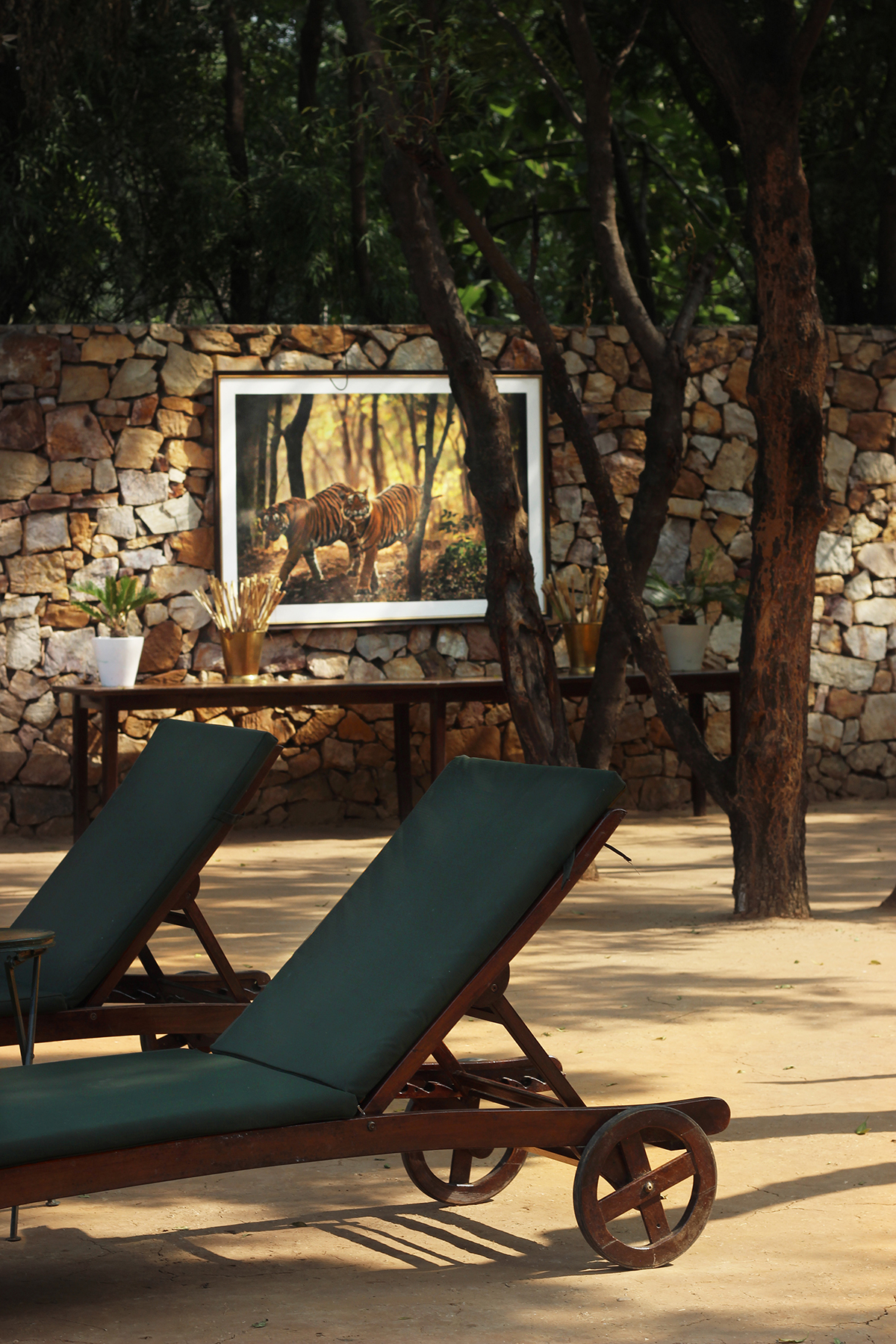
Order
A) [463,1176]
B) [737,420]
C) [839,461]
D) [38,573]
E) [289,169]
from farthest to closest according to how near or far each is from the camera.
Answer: [289,169], [839,461], [737,420], [38,573], [463,1176]

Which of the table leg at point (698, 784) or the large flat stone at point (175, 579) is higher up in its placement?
the large flat stone at point (175, 579)

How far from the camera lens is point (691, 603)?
8031mm

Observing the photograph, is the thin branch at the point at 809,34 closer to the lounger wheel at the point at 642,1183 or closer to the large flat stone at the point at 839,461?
the large flat stone at the point at 839,461

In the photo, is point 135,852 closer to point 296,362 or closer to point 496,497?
point 496,497

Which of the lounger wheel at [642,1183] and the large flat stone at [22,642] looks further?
the large flat stone at [22,642]

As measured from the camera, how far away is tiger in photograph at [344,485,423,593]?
7711mm

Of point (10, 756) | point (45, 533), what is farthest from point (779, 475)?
point (10, 756)

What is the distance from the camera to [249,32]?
10.1m

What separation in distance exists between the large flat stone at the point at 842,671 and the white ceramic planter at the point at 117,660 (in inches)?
146

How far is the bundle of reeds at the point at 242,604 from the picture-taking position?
728 cm

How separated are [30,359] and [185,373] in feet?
2.43

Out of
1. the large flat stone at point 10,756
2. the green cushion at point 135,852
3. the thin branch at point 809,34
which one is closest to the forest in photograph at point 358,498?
the large flat stone at point 10,756

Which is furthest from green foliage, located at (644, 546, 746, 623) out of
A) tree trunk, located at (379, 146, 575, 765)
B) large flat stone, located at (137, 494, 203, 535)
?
large flat stone, located at (137, 494, 203, 535)

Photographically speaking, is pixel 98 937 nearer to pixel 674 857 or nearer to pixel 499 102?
pixel 674 857
